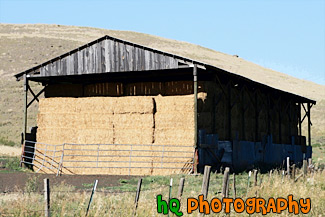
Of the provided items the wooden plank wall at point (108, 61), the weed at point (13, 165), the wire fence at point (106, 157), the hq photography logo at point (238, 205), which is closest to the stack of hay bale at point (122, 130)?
the wire fence at point (106, 157)

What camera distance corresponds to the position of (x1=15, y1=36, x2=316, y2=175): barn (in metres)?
24.5

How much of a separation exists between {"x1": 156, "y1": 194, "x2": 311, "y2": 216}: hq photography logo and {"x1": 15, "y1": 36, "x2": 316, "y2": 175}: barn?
10.1 meters

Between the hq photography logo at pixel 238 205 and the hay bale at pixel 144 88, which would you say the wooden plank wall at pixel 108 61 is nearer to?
the hay bale at pixel 144 88

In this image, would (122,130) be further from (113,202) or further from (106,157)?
(113,202)

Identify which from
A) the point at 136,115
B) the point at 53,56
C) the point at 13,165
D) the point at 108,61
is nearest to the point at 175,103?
the point at 136,115

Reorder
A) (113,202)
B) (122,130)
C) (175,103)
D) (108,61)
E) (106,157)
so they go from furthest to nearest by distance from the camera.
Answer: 1. (108,61)
2. (106,157)
3. (122,130)
4. (175,103)
5. (113,202)

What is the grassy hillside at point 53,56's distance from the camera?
64375mm

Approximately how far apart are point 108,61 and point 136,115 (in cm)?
311

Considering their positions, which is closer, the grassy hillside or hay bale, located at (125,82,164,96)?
hay bale, located at (125,82,164,96)

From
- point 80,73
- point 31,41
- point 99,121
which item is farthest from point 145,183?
point 31,41

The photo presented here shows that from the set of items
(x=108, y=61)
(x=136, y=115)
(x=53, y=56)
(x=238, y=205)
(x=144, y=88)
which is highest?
(x=53, y=56)

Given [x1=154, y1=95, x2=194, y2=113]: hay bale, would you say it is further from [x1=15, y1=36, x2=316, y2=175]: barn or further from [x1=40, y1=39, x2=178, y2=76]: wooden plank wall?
[x1=40, y1=39, x2=178, y2=76]: wooden plank wall

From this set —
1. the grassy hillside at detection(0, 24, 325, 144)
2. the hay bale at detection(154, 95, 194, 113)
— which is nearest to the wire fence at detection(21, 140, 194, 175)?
the hay bale at detection(154, 95, 194, 113)

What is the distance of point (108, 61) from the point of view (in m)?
26.4
